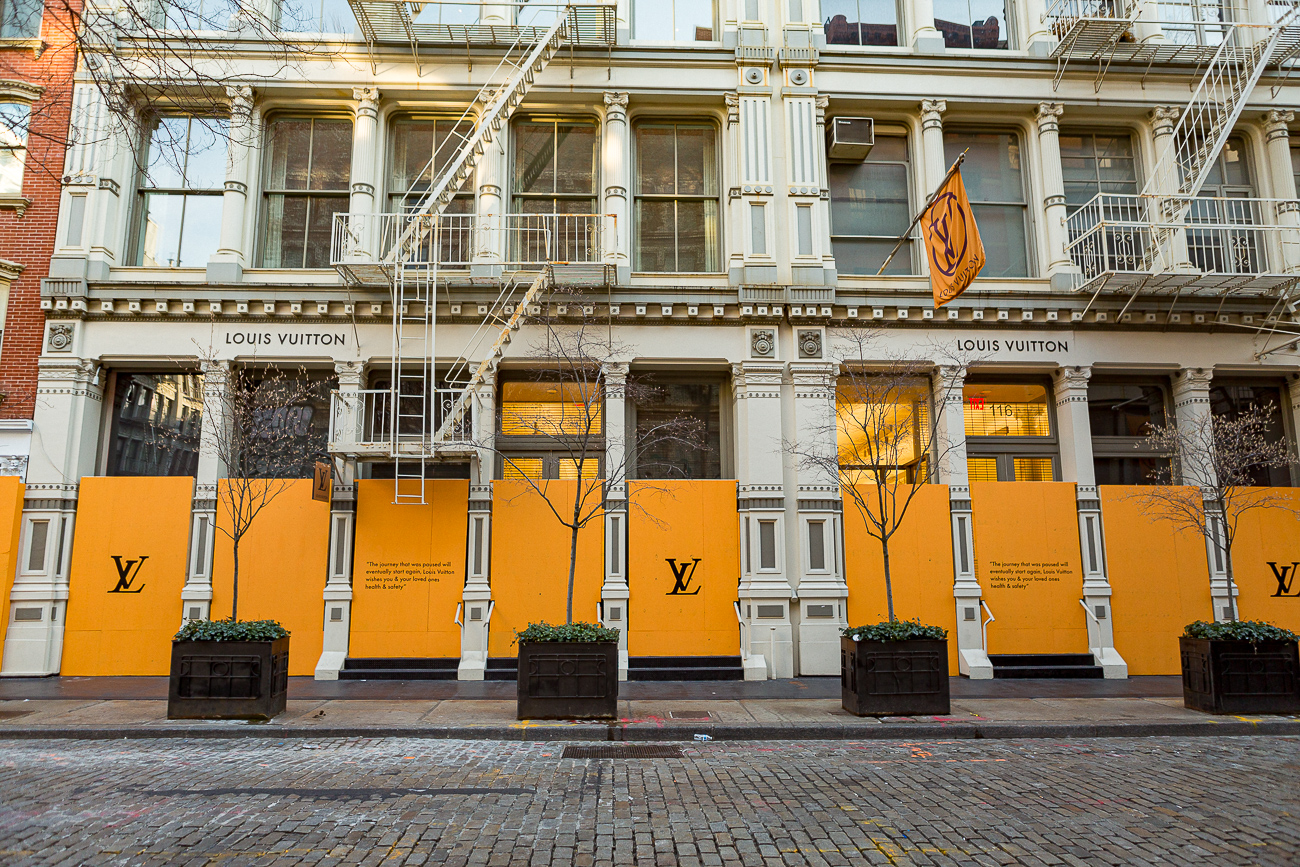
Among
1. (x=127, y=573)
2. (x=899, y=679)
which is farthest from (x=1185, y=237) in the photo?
(x=127, y=573)

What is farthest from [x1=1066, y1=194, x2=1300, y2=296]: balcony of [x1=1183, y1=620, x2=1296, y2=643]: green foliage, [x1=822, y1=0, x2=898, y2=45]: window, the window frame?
the window frame

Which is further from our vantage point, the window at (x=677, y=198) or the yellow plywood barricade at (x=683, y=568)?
the window at (x=677, y=198)

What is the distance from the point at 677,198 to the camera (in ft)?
50.2

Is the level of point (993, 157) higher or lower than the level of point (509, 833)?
higher

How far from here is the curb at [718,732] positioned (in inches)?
355

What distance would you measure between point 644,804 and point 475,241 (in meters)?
10.6

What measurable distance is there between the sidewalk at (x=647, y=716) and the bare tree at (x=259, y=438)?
2.47 metres

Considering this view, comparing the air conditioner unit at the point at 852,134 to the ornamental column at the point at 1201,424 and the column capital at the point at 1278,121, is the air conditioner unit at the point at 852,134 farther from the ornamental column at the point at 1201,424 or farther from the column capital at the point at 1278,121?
the column capital at the point at 1278,121

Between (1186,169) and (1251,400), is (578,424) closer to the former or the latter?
(1186,169)

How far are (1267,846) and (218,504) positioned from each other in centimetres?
1421

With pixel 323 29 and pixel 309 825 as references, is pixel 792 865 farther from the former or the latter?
pixel 323 29

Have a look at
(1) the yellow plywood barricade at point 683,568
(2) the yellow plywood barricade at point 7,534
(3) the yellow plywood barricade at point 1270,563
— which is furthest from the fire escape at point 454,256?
(3) the yellow plywood barricade at point 1270,563

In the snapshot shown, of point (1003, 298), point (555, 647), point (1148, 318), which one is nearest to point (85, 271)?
point (555, 647)

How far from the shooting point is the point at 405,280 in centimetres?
1363
